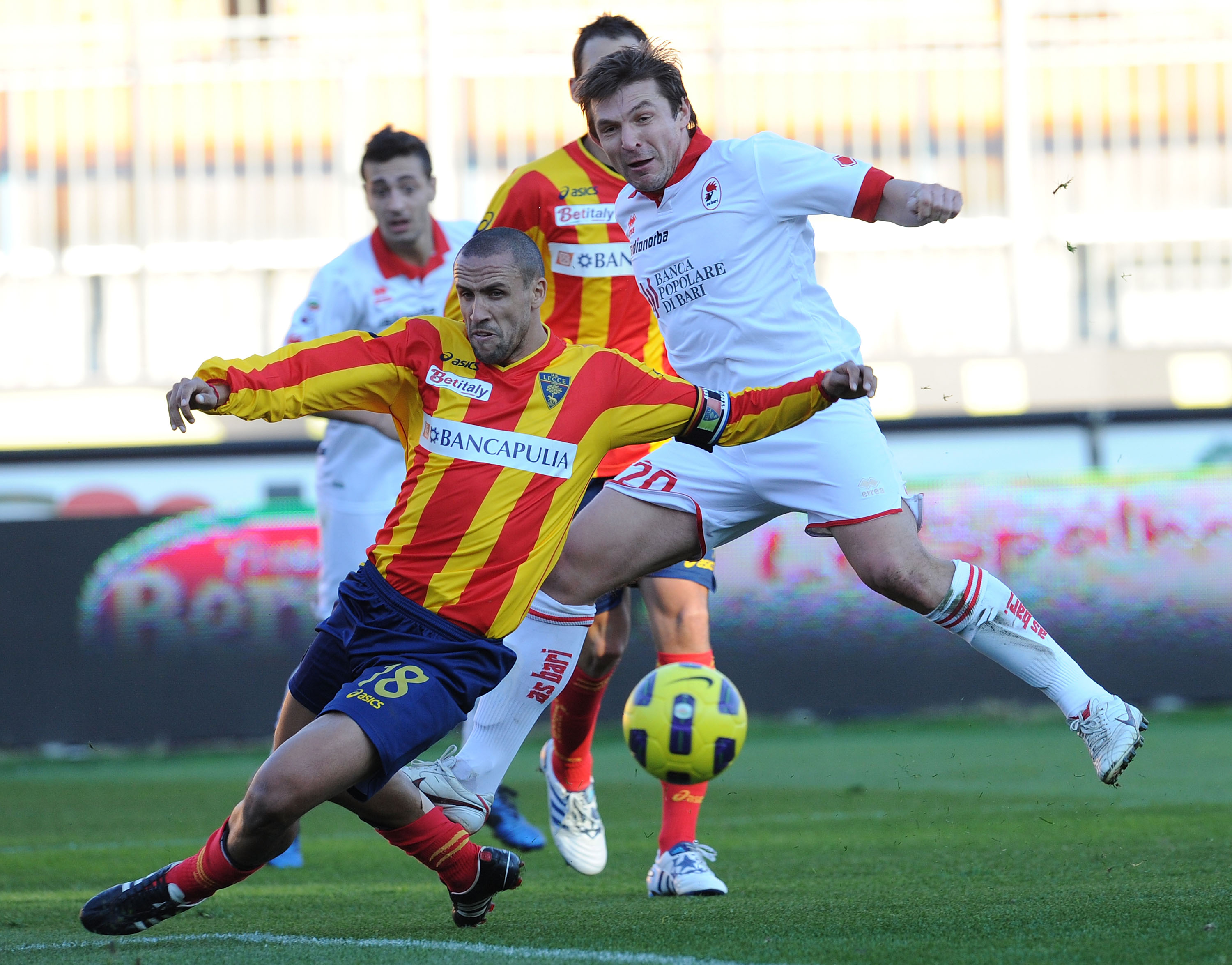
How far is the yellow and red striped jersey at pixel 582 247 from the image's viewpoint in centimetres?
500

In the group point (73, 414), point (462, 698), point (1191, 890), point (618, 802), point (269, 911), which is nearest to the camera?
point (462, 698)

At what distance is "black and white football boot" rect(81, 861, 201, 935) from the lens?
11.8 ft

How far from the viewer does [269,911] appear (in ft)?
14.4

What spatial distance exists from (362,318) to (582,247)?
4.05 ft

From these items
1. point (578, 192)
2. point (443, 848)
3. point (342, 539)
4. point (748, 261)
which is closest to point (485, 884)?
point (443, 848)

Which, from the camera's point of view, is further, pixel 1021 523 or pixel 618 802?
pixel 1021 523

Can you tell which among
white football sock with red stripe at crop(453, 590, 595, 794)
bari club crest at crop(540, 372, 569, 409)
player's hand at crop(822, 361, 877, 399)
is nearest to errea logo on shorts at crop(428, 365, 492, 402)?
bari club crest at crop(540, 372, 569, 409)

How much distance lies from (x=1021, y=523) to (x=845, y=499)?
21.3 feet

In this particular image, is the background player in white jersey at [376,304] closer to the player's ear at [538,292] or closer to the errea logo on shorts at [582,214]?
the errea logo on shorts at [582,214]

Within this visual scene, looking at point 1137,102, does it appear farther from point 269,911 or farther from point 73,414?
point 269,911

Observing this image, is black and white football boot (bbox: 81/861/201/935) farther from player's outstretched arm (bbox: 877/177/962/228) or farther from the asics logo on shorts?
player's outstretched arm (bbox: 877/177/962/228)

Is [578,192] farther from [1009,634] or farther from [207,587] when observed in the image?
[207,587]

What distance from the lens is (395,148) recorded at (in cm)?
580

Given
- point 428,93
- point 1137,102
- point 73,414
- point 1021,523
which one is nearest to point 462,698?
point 1021,523
